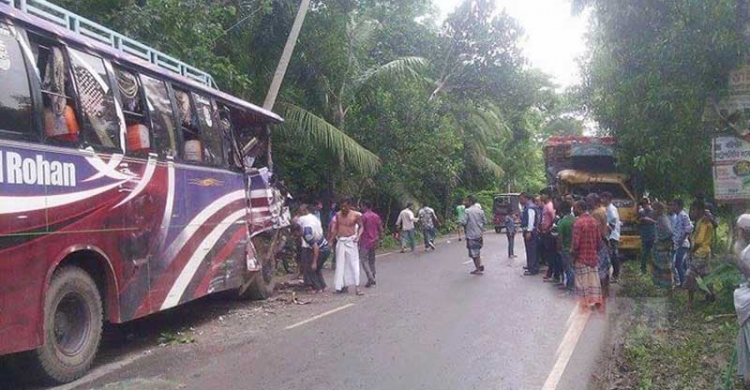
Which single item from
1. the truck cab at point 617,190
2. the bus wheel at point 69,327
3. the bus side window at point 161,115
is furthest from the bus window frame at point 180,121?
the truck cab at point 617,190

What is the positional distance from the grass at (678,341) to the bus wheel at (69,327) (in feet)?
16.6

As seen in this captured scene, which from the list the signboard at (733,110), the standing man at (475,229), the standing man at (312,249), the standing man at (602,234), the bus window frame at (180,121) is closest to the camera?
the signboard at (733,110)

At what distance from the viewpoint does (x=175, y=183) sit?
26.9 feet

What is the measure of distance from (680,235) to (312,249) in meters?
6.31

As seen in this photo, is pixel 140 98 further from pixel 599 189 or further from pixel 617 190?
pixel 617 190

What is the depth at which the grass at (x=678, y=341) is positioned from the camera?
6359 mm

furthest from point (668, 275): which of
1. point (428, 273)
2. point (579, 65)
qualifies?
point (579, 65)

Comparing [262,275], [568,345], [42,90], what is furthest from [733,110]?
[42,90]

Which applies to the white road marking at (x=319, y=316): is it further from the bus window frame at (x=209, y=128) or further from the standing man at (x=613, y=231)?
the standing man at (x=613, y=231)

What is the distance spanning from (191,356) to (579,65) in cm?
1696

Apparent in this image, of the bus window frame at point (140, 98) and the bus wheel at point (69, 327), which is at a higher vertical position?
the bus window frame at point (140, 98)

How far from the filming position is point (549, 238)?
1365 cm

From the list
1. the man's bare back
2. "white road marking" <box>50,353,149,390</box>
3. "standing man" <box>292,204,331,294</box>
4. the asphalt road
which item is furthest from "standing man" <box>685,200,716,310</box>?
"white road marking" <box>50,353,149,390</box>

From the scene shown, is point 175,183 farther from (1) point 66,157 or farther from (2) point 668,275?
(2) point 668,275
